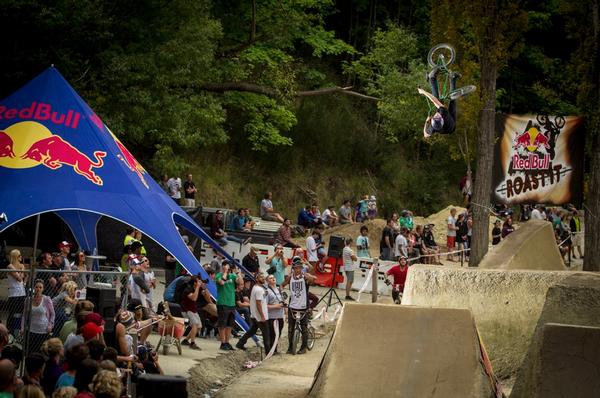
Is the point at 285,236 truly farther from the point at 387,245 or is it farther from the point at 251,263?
the point at 251,263

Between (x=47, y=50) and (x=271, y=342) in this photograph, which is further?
(x=47, y=50)

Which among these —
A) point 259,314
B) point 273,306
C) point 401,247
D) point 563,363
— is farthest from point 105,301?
point 401,247

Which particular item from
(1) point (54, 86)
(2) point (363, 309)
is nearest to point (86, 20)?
(1) point (54, 86)

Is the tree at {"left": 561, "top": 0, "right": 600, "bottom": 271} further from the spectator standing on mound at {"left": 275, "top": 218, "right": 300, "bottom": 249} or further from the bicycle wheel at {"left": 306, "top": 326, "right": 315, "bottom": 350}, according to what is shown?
the spectator standing on mound at {"left": 275, "top": 218, "right": 300, "bottom": 249}

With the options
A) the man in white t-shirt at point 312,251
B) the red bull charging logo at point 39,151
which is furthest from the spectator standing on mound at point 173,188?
the red bull charging logo at point 39,151

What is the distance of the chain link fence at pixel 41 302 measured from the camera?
48.8 feet

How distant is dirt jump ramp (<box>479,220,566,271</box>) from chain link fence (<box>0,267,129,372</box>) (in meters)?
6.89

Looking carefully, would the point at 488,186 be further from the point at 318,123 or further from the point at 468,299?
the point at 318,123

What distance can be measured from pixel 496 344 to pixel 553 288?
7.88ft

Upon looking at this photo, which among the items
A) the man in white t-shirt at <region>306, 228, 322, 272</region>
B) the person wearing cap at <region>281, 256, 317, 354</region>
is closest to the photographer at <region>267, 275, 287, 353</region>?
the person wearing cap at <region>281, 256, 317, 354</region>

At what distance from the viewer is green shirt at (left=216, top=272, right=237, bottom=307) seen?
2064cm

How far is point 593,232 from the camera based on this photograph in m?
26.7

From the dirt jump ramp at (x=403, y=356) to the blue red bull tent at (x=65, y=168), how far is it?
444 cm

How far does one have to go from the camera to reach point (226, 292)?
67.7 ft
